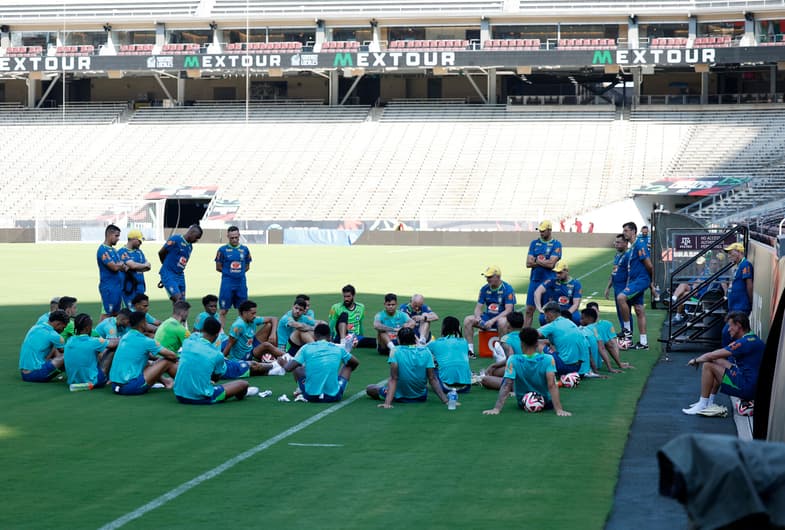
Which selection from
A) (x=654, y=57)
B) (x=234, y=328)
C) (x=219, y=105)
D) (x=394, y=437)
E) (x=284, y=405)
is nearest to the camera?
(x=394, y=437)

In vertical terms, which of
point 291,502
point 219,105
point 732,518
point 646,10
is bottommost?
point 291,502

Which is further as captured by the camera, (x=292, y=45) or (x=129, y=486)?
(x=292, y=45)

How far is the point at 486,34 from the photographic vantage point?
72.1 metres

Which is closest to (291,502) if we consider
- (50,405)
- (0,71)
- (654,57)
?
(50,405)

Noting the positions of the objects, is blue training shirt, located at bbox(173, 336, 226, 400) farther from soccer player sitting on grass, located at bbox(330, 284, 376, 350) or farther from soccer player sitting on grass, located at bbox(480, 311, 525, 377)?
soccer player sitting on grass, located at bbox(330, 284, 376, 350)

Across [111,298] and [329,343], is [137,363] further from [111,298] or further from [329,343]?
[111,298]

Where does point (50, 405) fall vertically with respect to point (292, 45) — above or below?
below

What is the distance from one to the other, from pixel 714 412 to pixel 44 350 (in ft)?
28.6

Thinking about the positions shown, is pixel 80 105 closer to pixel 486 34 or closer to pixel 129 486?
pixel 486 34

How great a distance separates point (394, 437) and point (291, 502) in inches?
110

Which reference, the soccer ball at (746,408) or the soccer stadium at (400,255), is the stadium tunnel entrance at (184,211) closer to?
the soccer stadium at (400,255)

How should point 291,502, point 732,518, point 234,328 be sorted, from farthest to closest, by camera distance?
point 234,328
point 291,502
point 732,518

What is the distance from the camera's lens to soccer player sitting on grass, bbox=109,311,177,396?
13852 millimetres

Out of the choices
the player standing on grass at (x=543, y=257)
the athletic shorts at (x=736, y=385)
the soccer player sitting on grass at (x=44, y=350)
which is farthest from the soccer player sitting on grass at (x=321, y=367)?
the player standing on grass at (x=543, y=257)
